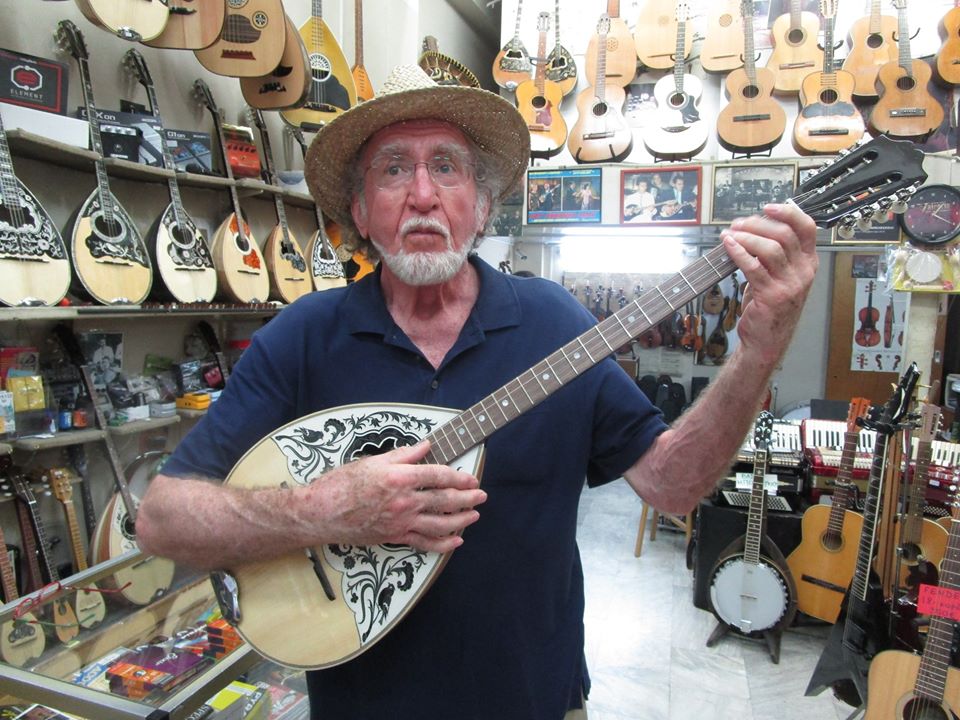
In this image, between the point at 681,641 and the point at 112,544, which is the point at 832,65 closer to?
the point at 681,641

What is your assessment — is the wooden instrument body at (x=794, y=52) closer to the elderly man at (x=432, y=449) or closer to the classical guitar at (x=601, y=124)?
the classical guitar at (x=601, y=124)

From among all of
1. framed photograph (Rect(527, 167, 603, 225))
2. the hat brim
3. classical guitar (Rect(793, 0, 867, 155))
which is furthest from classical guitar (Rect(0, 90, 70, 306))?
classical guitar (Rect(793, 0, 867, 155))

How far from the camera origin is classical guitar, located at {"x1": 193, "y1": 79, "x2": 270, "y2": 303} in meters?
2.89

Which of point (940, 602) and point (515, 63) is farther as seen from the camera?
point (515, 63)

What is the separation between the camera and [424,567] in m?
0.96

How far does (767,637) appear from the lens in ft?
9.73

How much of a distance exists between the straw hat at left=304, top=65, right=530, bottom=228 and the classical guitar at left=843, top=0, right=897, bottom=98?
4.03 m

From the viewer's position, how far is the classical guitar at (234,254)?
2887 millimetres

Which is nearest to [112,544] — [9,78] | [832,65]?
[9,78]

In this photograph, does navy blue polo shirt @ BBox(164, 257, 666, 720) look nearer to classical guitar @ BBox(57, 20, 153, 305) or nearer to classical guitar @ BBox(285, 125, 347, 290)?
classical guitar @ BBox(57, 20, 153, 305)

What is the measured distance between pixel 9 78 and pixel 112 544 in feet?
5.86

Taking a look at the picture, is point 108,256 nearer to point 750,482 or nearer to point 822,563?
point 750,482

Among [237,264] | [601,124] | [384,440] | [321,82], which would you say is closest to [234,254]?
[237,264]

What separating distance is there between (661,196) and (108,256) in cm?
323
